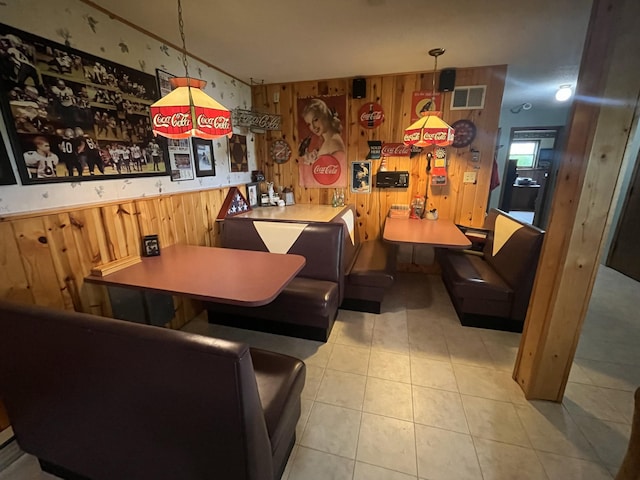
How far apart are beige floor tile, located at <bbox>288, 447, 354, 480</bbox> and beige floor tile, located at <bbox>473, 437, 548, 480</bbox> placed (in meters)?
0.66

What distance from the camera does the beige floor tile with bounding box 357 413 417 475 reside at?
1371 millimetres

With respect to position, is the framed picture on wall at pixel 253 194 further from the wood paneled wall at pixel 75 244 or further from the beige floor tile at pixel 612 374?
the beige floor tile at pixel 612 374

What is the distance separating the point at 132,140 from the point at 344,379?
2.27 m

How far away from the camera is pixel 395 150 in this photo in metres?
3.37

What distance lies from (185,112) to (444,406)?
2.21m

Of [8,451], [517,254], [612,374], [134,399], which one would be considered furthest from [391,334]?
[8,451]

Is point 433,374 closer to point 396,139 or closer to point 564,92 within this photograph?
point 396,139

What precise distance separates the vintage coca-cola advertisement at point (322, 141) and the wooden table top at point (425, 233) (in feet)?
3.32

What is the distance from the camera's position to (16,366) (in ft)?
3.61

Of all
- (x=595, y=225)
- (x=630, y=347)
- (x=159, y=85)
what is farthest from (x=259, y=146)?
(x=630, y=347)

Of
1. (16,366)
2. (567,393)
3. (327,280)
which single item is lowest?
(567,393)

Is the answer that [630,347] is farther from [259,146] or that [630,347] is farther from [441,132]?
[259,146]

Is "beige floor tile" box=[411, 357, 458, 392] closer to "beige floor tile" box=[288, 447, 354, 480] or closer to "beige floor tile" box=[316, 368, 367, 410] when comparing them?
"beige floor tile" box=[316, 368, 367, 410]

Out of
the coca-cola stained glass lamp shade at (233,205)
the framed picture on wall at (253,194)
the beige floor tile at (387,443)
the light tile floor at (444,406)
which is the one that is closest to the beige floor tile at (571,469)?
the light tile floor at (444,406)
